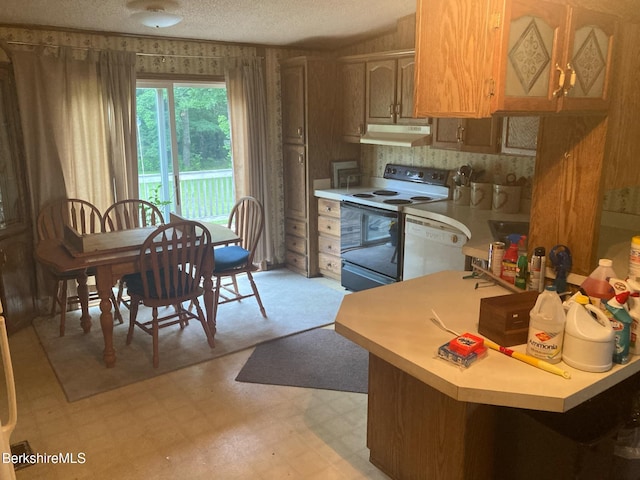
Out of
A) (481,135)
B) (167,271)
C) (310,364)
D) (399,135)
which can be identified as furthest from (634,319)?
(399,135)

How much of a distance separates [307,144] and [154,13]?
6.35 feet

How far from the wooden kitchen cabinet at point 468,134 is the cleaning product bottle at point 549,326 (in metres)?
2.23

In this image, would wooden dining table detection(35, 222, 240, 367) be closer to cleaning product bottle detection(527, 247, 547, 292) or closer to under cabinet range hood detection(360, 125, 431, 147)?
under cabinet range hood detection(360, 125, 431, 147)

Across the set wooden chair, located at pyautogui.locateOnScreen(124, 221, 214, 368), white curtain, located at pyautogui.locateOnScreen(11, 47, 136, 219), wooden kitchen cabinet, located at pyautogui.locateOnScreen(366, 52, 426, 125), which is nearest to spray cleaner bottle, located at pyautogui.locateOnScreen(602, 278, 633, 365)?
wooden chair, located at pyautogui.locateOnScreen(124, 221, 214, 368)

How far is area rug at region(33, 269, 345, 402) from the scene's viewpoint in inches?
129

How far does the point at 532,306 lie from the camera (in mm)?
1759

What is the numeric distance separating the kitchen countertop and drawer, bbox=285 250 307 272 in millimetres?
2934

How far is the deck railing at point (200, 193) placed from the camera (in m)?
4.88

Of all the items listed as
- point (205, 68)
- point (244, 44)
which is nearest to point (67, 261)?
point (205, 68)

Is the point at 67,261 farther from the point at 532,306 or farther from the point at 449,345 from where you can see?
the point at 532,306

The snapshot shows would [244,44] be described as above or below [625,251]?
above

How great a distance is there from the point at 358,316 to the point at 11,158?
10.4 feet

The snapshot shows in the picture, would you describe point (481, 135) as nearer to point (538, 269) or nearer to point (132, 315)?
point (538, 269)

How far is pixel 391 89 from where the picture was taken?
440 centimetres
